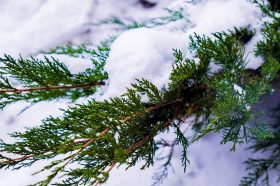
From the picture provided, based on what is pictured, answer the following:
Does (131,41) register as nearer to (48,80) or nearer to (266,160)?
(48,80)

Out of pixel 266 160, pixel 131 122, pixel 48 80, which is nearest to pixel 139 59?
pixel 131 122

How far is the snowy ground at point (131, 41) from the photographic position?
1.26m

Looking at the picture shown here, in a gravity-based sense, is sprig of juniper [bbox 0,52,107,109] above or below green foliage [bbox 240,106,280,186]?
above

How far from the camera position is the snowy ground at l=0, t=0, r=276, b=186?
1.26 metres

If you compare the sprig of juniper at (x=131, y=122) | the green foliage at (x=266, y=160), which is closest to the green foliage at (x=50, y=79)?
the sprig of juniper at (x=131, y=122)

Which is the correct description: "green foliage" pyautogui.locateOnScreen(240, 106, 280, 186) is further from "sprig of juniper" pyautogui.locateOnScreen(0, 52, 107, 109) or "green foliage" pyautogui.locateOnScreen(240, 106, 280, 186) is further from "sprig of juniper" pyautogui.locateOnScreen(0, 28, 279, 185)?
"sprig of juniper" pyautogui.locateOnScreen(0, 52, 107, 109)

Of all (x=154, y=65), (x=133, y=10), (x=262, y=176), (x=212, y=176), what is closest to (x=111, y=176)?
(x=212, y=176)

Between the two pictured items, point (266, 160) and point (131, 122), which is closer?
point (131, 122)

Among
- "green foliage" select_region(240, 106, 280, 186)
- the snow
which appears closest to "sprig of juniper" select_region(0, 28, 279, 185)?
the snow

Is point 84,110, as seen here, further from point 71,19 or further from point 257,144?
point 71,19

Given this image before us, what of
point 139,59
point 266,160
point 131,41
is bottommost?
point 266,160

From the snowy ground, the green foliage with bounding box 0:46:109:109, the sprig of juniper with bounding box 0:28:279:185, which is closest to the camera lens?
the sprig of juniper with bounding box 0:28:279:185

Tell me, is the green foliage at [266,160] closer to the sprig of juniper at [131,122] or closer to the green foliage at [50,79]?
the sprig of juniper at [131,122]

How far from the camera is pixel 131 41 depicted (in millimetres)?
1296
